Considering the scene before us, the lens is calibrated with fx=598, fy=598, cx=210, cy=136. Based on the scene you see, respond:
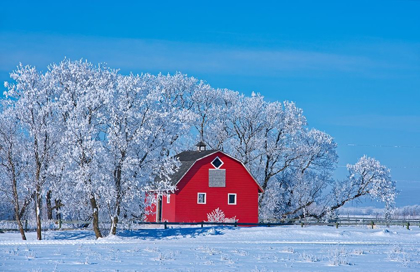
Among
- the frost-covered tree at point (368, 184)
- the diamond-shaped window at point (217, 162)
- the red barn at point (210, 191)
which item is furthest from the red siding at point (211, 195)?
the frost-covered tree at point (368, 184)

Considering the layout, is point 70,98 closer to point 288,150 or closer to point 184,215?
point 184,215

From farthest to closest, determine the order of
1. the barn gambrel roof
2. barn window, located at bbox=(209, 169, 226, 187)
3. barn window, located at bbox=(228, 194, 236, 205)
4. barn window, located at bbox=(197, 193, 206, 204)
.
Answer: barn window, located at bbox=(228, 194, 236, 205) → barn window, located at bbox=(209, 169, 226, 187) → barn window, located at bbox=(197, 193, 206, 204) → the barn gambrel roof

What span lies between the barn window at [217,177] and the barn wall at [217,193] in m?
0.31

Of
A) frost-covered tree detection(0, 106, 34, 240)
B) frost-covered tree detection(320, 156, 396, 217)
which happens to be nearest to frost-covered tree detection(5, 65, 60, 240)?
frost-covered tree detection(0, 106, 34, 240)

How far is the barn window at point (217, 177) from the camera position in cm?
5616

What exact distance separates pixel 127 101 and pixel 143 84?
2.02 metres

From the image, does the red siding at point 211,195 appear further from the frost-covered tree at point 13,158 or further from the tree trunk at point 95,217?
the frost-covered tree at point 13,158

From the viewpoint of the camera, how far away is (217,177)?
185 feet

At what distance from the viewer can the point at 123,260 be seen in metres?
22.4

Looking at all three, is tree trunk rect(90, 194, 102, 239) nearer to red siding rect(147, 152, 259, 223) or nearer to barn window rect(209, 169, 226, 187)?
red siding rect(147, 152, 259, 223)

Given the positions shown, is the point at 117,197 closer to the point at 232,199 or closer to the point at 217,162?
the point at 217,162

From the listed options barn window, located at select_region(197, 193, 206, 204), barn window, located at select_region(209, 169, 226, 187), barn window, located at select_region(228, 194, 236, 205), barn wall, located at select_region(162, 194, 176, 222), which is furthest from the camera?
barn window, located at select_region(228, 194, 236, 205)

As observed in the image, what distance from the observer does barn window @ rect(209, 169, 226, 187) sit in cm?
5616

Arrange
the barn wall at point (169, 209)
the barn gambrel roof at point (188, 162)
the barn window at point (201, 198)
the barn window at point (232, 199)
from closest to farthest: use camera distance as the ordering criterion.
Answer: the barn wall at point (169, 209)
the barn gambrel roof at point (188, 162)
the barn window at point (201, 198)
the barn window at point (232, 199)
